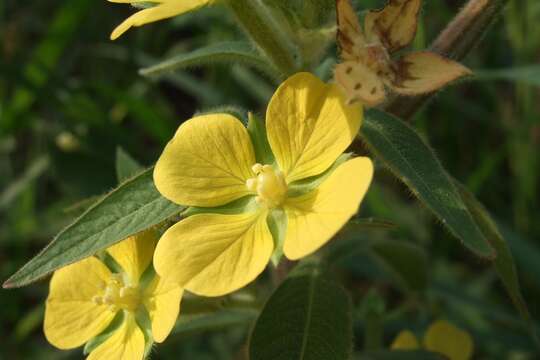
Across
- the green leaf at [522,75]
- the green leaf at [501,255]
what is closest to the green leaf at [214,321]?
the green leaf at [501,255]

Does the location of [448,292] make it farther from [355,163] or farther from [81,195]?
[355,163]

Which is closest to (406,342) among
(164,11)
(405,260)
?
(405,260)

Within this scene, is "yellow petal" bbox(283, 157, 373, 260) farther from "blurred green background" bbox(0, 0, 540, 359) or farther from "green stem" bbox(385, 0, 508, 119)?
"blurred green background" bbox(0, 0, 540, 359)

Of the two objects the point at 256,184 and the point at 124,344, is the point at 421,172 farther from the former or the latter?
the point at 124,344

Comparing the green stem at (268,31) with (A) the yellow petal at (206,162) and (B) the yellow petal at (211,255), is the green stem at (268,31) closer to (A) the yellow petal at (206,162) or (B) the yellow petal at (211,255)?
(A) the yellow petal at (206,162)

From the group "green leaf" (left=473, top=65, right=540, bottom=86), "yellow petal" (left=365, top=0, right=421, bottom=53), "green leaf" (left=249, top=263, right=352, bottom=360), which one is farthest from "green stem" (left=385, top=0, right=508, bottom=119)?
"green leaf" (left=473, top=65, right=540, bottom=86)
